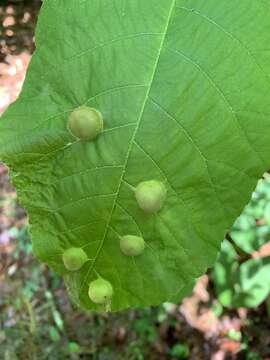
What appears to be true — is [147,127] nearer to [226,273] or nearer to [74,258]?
[74,258]

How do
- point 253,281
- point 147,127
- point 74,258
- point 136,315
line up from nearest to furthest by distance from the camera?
point 147,127 < point 74,258 < point 253,281 < point 136,315

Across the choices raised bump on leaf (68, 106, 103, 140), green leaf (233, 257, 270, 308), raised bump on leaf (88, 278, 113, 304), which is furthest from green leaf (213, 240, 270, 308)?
raised bump on leaf (68, 106, 103, 140)

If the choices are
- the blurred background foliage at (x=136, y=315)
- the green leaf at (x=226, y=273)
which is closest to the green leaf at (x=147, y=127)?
the blurred background foliage at (x=136, y=315)

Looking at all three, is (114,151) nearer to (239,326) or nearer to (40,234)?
(40,234)

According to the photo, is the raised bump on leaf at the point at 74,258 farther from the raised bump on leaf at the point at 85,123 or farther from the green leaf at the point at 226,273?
the green leaf at the point at 226,273

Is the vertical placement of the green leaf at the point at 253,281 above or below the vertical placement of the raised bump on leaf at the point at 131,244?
below

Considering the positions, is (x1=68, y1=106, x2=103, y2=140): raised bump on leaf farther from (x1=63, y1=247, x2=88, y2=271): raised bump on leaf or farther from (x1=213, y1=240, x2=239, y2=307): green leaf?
(x1=213, y1=240, x2=239, y2=307): green leaf

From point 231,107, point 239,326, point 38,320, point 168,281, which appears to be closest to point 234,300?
point 239,326

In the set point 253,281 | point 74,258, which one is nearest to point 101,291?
point 74,258
